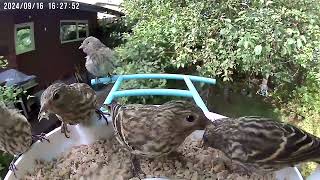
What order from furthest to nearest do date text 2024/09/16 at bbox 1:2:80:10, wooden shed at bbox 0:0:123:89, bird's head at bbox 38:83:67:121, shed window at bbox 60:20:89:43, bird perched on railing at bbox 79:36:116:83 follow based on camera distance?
shed window at bbox 60:20:89:43
wooden shed at bbox 0:0:123:89
date text 2024/09/16 at bbox 1:2:80:10
bird perched on railing at bbox 79:36:116:83
bird's head at bbox 38:83:67:121

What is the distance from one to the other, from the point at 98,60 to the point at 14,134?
136cm

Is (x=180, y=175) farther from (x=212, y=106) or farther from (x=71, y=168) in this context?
(x=212, y=106)

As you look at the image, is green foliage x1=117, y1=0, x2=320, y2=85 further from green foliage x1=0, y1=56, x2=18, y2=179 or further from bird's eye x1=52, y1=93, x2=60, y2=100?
bird's eye x1=52, y1=93, x2=60, y2=100

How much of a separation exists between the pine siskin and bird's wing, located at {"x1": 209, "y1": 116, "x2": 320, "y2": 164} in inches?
60.9

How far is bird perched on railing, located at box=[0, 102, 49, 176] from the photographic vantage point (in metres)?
1.30

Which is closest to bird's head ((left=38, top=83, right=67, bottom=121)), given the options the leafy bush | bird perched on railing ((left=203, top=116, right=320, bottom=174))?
bird perched on railing ((left=203, top=116, right=320, bottom=174))

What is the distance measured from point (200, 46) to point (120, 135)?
2176mm

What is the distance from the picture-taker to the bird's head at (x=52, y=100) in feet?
4.46

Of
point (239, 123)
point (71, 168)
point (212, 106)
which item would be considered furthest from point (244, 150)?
point (212, 106)

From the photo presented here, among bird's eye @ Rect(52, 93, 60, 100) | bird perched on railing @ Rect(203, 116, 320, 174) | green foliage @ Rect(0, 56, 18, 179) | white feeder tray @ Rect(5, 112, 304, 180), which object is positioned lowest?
green foliage @ Rect(0, 56, 18, 179)

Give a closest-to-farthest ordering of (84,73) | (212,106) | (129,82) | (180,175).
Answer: (180,175)
(129,82)
(84,73)
(212,106)

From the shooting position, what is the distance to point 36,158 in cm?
127

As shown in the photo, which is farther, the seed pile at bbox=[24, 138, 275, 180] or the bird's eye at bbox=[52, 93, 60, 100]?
the bird's eye at bbox=[52, 93, 60, 100]

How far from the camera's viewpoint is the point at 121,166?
1302mm
